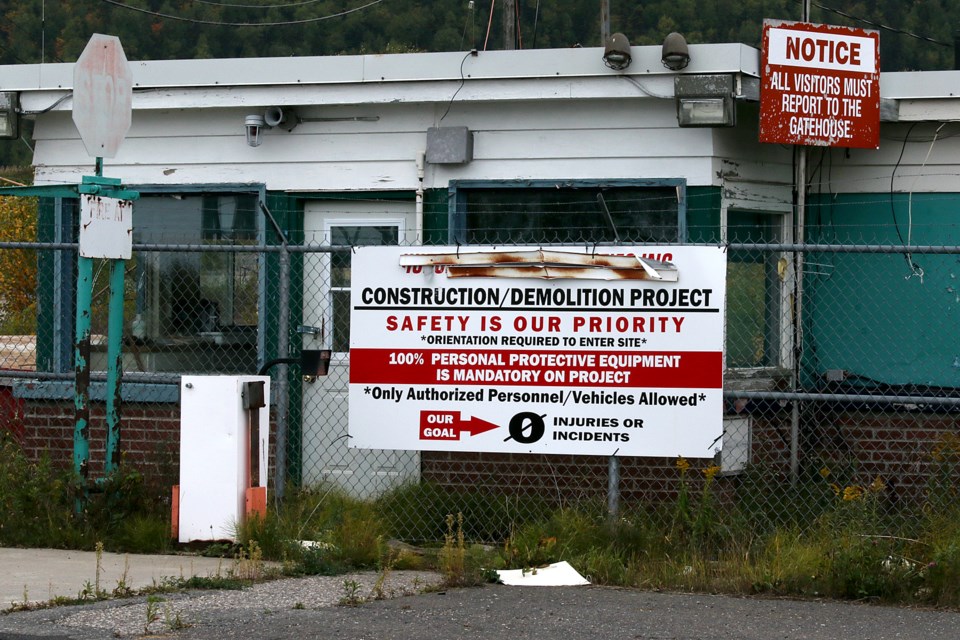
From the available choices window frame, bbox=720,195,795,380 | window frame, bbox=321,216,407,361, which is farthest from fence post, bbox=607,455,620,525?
window frame, bbox=321,216,407,361

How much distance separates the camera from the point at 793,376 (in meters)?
9.86

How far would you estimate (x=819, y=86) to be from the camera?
9.55 m

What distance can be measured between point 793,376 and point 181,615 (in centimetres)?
535

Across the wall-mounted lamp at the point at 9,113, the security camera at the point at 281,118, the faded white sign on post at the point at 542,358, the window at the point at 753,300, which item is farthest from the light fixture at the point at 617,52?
the wall-mounted lamp at the point at 9,113

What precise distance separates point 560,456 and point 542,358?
1799 mm

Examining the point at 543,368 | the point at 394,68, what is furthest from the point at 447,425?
the point at 394,68

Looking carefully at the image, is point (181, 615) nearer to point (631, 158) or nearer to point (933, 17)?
→ point (631, 158)

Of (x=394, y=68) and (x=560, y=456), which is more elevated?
(x=394, y=68)

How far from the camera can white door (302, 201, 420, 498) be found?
385 inches

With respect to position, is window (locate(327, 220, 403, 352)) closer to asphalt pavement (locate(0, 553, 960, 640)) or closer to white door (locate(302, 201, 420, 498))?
white door (locate(302, 201, 420, 498))

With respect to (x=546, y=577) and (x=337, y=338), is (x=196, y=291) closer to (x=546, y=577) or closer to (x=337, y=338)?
(x=337, y=338)

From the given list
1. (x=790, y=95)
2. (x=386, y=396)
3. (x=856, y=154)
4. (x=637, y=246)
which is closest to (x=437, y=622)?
(x=386, y=396)

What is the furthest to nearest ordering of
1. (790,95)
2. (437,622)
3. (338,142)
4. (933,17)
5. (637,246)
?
(933,17), (338,142), (790,95), (637,246), (437,622)

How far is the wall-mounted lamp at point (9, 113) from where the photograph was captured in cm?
1027
